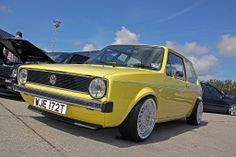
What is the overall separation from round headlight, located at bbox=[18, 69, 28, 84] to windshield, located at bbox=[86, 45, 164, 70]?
1203 millimetres

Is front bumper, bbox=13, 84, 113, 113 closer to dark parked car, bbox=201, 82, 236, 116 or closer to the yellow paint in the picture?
the yellow paint

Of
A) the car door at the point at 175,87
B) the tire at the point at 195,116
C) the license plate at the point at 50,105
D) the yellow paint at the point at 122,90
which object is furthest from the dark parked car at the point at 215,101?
the license plate at the point at 50,105

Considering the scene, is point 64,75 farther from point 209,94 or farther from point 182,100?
point 209,94

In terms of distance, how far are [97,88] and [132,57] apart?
1.54 m

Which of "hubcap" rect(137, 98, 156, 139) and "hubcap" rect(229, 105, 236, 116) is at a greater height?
"hubcap" rect(137, 98, 156, 139)

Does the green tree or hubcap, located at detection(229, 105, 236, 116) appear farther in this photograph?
the green tree

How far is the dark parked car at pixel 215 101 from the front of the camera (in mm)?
12664

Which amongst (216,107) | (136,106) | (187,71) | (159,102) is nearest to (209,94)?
(216,107)

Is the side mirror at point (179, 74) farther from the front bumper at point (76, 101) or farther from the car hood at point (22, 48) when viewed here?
the car hood at point (22, 48)

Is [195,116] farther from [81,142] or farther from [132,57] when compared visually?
[81,142]

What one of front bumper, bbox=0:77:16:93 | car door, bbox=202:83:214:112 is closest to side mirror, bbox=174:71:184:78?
front bumper, bbox=0:77:16:93

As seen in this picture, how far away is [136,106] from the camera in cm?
467

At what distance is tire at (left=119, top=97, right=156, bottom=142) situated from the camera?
4.62m

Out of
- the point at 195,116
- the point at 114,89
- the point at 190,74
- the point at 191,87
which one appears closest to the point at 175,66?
the point at 191,87
